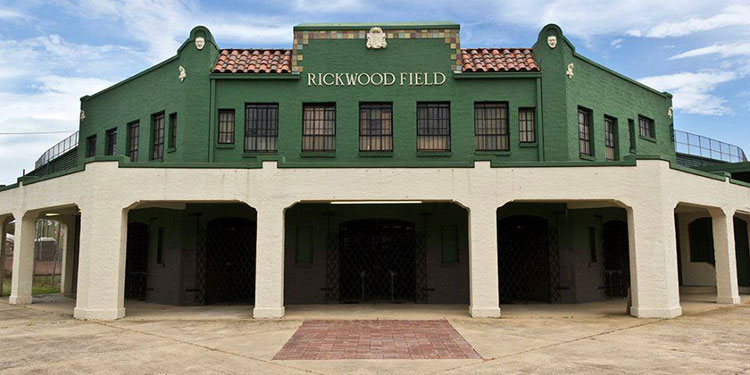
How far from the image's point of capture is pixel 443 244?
695 inches

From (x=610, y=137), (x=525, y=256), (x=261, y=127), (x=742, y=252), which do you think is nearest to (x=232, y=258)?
(x=261, y=127)

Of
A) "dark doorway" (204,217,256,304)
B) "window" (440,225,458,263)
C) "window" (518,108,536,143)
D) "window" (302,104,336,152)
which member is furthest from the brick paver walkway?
"window" (518,108,536,143)

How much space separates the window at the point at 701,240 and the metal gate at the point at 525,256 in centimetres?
905

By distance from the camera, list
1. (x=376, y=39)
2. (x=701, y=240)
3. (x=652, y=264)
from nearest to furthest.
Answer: (x=652, y=264) < (x=376, y=39) < (x=701, y=240)

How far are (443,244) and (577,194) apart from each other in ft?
15.4

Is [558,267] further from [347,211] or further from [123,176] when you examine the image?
[123,176]

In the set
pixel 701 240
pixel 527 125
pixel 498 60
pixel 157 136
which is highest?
pixel 498 60

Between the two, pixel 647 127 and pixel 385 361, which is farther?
pixel 647 127

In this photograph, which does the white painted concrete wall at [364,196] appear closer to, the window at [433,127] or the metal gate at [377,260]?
the window at [433,127]

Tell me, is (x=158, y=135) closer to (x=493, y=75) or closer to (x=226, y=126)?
(x=226, y=126)

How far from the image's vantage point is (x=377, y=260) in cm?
1825

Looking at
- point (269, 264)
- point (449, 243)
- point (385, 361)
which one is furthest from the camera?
point (449, 243)

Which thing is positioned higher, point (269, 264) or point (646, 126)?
point (646, 126)

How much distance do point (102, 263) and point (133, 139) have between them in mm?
7074
